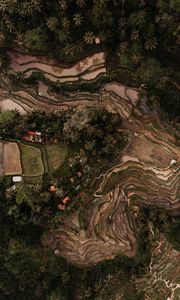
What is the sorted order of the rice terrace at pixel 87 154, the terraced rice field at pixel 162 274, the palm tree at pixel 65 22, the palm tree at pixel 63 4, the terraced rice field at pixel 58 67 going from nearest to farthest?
the palm tree at pixel 63 4 → the palm tree at pixel 65 22 → the rice terrace at pixel 87 154 → the terraced rice field at pixel 162 274 → the terraced rice field at pixel 58 67

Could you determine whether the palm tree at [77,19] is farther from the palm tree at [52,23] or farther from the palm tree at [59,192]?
the palm tree at [59,192]

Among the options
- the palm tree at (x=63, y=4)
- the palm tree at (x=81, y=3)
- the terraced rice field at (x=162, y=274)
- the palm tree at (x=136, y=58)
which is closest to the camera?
the palm tree at (x=81, y=3)

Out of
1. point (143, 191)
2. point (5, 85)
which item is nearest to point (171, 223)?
point (143, 191)

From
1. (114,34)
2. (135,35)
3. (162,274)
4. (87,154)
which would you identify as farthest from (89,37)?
(162,274)

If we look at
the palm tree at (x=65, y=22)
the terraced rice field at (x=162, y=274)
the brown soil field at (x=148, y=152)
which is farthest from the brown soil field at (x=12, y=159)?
the terraced rice field at (x=162, y=274)

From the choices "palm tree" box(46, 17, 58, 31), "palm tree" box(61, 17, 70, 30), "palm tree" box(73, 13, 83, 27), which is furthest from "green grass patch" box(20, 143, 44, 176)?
"palm tree" box(73, 13, 83, 27)

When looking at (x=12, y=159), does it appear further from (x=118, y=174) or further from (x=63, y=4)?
(x=63, y=4)

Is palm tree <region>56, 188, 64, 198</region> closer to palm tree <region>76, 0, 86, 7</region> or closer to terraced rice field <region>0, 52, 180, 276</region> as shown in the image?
terraced rice field <region>0, 52, 180, 276</region>

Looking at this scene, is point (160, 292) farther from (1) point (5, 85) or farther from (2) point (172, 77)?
(1) point (5, 85)
